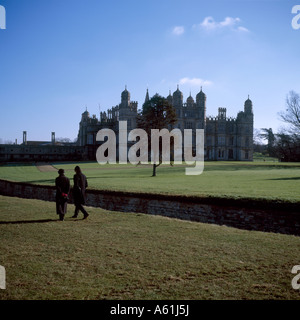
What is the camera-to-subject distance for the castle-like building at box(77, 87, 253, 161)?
65375 mm

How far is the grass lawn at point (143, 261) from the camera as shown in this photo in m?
4.73

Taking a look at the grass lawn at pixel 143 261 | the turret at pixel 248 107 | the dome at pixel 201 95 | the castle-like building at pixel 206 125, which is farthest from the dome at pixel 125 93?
the grass lawn at pixel 143 261

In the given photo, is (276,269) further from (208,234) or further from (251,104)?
(251,104)

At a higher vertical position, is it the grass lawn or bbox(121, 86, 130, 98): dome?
bbox(121, 86, 130, 98): dome

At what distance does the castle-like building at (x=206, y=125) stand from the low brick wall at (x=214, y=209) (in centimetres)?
4828

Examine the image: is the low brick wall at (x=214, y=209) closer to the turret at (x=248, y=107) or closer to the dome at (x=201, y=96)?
the dome at (x=201, y=96)

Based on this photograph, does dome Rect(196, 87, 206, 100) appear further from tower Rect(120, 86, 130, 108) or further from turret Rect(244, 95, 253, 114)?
tower Rect(120, 86, 130, 108)

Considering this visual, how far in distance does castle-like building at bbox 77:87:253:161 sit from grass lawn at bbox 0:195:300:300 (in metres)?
54.4

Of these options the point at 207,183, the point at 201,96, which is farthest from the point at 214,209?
the point at 201,96

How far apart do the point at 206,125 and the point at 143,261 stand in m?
67.0

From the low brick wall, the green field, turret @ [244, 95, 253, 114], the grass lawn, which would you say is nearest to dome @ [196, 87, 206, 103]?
turret @ [244, 95, 253, 114]

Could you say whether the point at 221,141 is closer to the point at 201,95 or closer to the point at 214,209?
the point at 201,95

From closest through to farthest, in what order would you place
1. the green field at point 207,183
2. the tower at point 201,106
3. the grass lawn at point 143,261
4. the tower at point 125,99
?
the grass lawn at point 143,261 → the green field at point 207,183 → the tower at point 125,99 → the tower at point 201,106

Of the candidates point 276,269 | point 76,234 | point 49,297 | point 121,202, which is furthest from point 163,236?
point 121,202
